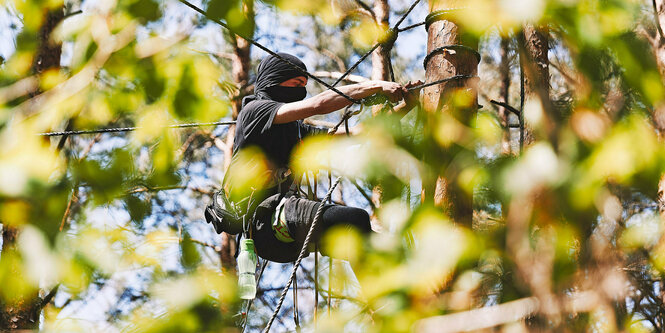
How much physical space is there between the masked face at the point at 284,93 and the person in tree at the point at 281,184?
9cm

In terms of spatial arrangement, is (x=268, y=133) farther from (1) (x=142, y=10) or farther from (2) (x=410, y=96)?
(1) (x=142, y=10)

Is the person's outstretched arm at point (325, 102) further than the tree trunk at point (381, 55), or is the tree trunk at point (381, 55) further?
the tree trunk at point (381, 55)

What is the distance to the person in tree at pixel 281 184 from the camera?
2.55 meters

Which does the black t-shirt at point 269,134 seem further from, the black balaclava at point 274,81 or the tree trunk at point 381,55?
the tree trunk at point 381,55

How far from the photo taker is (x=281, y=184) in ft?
9.25

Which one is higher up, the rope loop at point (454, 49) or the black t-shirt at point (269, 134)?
the black t-shirt at point (269, 134)

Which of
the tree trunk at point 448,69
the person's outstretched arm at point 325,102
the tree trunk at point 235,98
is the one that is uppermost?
the tree trunk at point 235,98

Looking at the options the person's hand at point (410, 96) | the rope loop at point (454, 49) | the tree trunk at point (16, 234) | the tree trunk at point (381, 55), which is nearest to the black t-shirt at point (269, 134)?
the person's hand at point (410, 96)

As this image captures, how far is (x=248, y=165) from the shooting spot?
2734 mm

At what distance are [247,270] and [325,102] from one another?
77cm

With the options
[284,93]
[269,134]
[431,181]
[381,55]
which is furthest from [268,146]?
[381,55]

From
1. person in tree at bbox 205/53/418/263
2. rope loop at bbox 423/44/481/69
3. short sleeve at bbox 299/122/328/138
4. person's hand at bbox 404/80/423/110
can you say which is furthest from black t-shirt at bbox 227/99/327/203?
rope loop at bbox 423/44/481/69

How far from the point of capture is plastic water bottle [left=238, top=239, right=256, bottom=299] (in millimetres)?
2514

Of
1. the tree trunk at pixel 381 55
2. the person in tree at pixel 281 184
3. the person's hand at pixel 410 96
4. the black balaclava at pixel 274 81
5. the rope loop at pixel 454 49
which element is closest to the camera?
the rope loop at pixel 454 49
